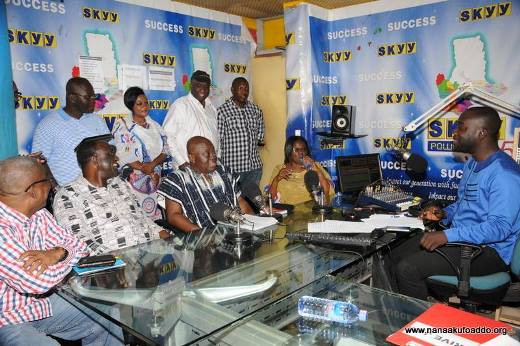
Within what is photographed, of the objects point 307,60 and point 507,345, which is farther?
point 307,60

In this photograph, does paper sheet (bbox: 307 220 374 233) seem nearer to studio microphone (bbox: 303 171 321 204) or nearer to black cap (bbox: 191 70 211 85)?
studio microphone (bbox: 303 171 321 204)

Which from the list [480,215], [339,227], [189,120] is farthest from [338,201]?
[189,120]

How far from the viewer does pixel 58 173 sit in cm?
353

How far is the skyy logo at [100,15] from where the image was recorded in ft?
13.5

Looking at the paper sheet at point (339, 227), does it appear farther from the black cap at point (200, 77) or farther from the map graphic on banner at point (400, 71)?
the black cap at point (200, 77)

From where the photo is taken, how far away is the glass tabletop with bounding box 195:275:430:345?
57.3 inches

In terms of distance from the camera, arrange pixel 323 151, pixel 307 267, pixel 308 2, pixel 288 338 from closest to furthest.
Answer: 1. pixel 288 338
2. pixel 307 267
3. pixel 308 2
4. pixel 323 151

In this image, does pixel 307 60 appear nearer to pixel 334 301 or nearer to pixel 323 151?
pixel 323 151

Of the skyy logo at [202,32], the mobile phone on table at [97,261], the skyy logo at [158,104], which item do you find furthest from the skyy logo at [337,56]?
the mobile phone on table at [97,261]

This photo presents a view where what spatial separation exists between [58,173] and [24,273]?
1993mm

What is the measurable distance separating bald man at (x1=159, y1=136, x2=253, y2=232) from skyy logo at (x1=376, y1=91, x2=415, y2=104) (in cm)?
260

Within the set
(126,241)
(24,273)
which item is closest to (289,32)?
(126,241)

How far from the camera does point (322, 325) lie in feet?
5.08

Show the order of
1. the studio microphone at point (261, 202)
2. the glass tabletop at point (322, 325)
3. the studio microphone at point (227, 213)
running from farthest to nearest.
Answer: the studio microphone at point (261, 202), the studio microphone at point (227, 213), the glass tabletop at point (322, 325)
